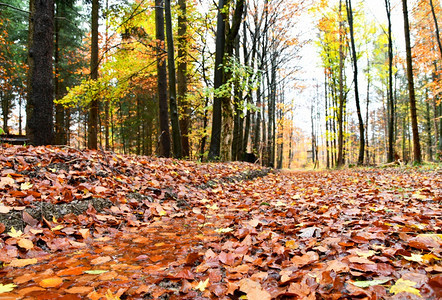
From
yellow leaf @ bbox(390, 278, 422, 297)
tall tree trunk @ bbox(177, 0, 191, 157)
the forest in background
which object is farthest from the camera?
tall tree trunk @ bbox(177, 0, 191, 157)

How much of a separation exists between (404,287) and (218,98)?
26.7ft

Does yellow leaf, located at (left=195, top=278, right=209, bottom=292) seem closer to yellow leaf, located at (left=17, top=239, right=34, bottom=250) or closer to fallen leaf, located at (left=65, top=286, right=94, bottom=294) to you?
fallen leaf, located at (left=65, top=286, right=94, bottom=294)

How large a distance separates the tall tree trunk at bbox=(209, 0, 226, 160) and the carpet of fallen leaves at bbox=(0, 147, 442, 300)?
17.0 feet

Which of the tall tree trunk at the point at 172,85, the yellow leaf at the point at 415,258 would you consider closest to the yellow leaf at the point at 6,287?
the yellow leaf at the point at 415,258

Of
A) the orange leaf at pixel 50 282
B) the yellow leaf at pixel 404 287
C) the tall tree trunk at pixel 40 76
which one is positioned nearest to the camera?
the yellow leaf at pixel 404 287

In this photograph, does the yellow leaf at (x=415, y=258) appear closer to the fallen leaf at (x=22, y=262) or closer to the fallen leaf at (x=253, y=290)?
the fallen leaf at (x=253, y=290)

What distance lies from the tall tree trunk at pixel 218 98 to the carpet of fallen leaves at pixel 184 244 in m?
5.17

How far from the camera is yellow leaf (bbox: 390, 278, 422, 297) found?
0.97m

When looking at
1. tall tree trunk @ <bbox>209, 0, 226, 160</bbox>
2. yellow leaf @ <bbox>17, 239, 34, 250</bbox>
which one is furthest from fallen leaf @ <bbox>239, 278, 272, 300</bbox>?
tall tree trunk @ <bbox>209, 0, 226, 160</bbox>

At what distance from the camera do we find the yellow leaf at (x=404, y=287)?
0.97 metres

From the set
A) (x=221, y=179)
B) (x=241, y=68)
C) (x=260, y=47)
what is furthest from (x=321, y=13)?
(x=221, y=179)

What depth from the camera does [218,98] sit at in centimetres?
874

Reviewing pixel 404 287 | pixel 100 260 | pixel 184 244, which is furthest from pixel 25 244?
pixel 404 287

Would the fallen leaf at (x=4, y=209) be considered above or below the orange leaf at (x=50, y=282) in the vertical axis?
above
